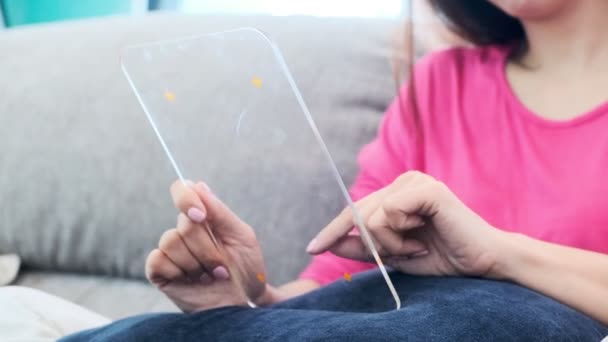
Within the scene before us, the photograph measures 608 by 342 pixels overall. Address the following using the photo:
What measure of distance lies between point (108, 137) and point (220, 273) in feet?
1.33

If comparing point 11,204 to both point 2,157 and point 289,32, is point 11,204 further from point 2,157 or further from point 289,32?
point 289,32

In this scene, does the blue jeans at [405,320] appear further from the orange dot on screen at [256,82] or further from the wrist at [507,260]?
the orange dot on screen at [256,82]

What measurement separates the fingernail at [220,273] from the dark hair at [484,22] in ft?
1.50

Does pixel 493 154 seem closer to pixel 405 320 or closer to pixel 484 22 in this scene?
pixel 484 22

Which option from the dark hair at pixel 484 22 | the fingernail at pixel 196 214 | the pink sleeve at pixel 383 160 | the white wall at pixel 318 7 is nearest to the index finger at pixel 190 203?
the fingernail at pixel 196 214

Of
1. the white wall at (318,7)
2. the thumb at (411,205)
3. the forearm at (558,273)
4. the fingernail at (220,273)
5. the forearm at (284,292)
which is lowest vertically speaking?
the forearm at (284,292)

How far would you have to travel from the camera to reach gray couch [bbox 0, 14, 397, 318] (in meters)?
0.83

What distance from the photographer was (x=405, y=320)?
0.38 meters

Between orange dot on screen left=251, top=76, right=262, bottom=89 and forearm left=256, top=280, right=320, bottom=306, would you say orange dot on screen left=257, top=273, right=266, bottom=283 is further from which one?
orange dot on screen left=251, top=76, right=262, bottom=89

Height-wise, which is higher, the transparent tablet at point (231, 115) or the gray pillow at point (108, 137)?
the transparent tablet at point (231, 115)

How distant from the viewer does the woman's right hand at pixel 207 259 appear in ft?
1.71

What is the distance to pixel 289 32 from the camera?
0.90 meters

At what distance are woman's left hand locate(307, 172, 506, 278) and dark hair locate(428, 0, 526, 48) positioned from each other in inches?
14.7

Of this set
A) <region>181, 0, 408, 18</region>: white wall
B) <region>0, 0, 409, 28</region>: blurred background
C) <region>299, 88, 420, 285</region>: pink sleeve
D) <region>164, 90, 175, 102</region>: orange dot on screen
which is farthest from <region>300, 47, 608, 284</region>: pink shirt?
<region>181, 0, 408, 18</region>: white wall
